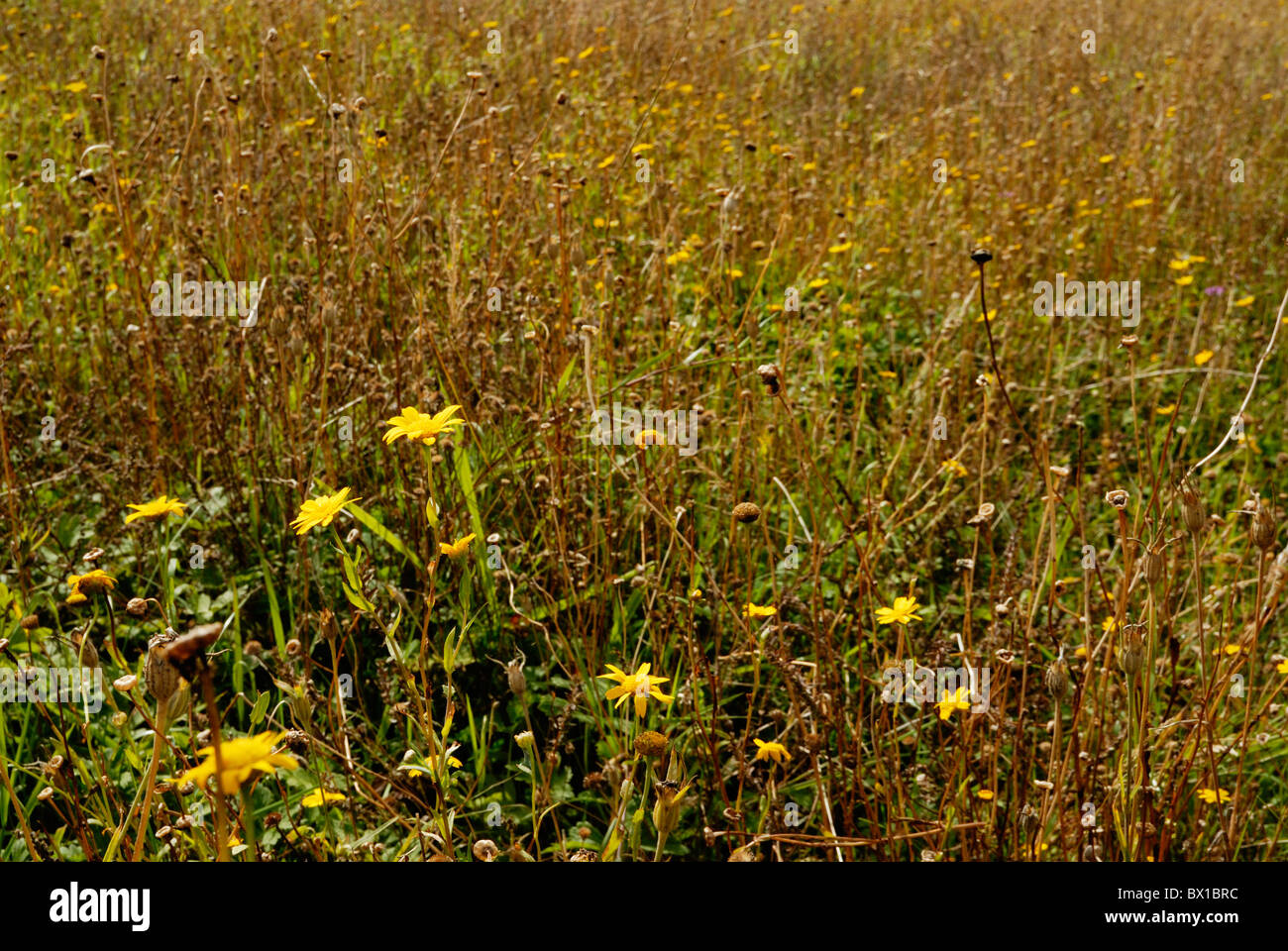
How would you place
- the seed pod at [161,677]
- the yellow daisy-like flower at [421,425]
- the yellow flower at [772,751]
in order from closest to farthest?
1. the seed pod at [161,677]
2. the yellow daisy-like flower at [421,425]
3. the yellow flower at [772,751]

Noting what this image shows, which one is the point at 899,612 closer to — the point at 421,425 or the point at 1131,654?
the point at 1131,654

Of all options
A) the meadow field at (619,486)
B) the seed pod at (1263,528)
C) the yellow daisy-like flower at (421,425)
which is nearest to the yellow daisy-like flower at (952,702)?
the meadow field at (619,486)

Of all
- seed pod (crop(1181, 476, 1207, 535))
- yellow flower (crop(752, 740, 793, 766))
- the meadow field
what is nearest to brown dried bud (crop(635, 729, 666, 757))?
the meadow field

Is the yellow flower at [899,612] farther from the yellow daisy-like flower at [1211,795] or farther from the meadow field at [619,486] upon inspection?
the yellow daisy-like flower at [1211,795]

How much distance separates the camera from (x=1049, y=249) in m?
3.63

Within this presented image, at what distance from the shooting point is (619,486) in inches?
92.4

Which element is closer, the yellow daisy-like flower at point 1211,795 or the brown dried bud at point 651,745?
the brown dried bud at point 651,745

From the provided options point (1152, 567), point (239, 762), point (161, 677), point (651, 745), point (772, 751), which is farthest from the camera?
point (772, 751)

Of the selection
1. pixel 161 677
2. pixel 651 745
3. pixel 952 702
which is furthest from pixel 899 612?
pixel 161 677

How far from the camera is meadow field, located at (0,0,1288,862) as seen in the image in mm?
1449

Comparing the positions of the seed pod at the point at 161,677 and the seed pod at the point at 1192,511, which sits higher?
the seed pod at the point at 1192,511

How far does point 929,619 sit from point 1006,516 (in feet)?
1.37

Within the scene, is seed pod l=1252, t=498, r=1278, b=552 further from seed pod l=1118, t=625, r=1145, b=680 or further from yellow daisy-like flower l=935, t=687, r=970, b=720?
yellow daisy-like flower l=935, t=687, r=970, b=720

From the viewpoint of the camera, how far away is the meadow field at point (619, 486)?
1449mm
